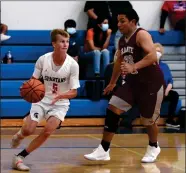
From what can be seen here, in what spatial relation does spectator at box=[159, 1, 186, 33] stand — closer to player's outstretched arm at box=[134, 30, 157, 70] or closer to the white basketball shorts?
player's outstretched arm at box=[134, 30, 157, 70]

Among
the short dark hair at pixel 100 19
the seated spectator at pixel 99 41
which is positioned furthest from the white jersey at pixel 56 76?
the short dark hair at pixel 100 19

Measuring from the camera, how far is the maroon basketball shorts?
6.80 meters

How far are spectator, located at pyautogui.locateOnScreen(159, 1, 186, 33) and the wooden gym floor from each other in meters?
3.98

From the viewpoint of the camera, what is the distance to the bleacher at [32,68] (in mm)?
11344

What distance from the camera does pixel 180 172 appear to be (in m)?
6.30

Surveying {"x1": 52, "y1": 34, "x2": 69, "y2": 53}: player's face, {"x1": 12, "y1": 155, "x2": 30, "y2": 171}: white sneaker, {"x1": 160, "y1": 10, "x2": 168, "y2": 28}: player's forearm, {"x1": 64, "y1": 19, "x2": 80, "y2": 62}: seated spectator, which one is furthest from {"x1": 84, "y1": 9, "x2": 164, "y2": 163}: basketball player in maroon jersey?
{"x1": 160, "y1": 10, "x2": 168, "y2": 28}: player's forearm

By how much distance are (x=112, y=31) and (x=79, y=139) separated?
456 cm

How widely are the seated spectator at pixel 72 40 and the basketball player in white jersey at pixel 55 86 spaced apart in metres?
5.00

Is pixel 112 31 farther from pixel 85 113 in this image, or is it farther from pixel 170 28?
pixel 85 113

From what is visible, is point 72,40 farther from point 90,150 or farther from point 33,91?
point 33,91

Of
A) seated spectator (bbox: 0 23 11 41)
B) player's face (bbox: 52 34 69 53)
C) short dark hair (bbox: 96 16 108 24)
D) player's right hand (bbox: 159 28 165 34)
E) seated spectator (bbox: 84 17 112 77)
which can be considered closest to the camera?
player's face (bbox: 52 34 69 53)

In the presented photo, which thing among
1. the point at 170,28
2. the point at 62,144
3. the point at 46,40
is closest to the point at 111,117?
the point at 62,144

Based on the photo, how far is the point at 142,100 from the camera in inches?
268

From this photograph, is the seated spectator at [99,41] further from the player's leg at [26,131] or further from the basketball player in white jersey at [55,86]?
the player's leg at [26,131]
